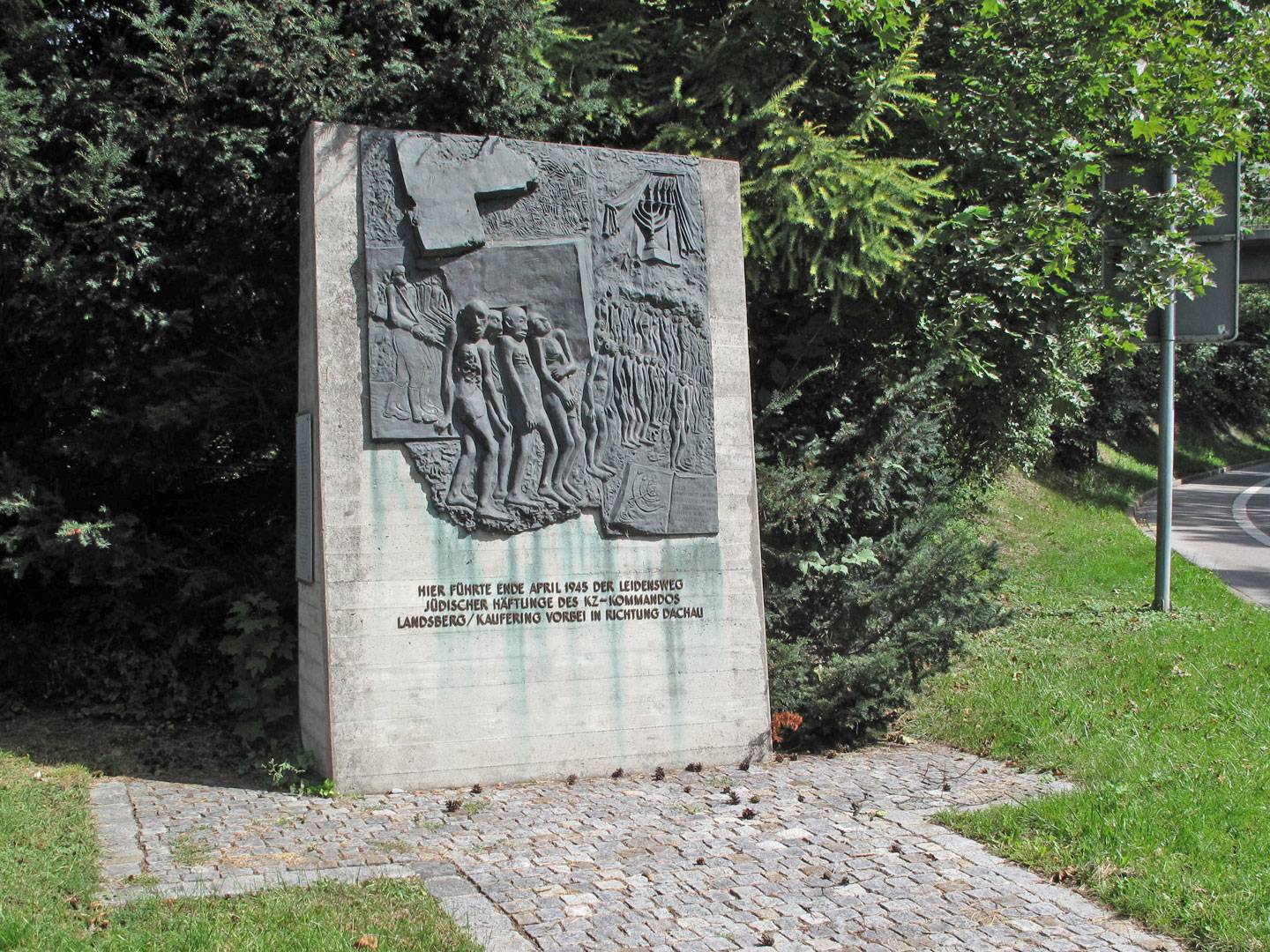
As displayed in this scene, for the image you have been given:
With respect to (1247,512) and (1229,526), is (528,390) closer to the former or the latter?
(1229,526)

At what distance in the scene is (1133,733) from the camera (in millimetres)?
8031

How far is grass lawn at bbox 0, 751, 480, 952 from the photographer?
4.60m

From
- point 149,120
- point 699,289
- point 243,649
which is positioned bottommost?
point 243,649

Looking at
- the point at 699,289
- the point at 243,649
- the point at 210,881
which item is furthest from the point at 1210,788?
the point at 243,649

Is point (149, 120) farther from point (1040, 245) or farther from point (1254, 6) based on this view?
point (1254, 6)

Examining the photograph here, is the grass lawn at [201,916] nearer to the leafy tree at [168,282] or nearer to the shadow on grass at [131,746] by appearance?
the shadow on grass at [131,746]

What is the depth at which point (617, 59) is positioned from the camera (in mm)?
10016

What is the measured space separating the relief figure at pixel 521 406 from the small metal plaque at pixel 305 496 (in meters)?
1.17

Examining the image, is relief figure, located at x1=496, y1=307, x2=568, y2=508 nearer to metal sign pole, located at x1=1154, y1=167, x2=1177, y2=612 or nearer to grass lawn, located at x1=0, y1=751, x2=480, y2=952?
grass lawn, located at x1=0, y1=751, x2=480, y2=952

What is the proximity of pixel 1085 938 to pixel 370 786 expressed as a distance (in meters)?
3.96

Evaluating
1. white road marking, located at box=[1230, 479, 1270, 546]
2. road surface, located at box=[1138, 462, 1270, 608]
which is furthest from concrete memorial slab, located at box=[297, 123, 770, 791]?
white road marking, located at box=[1230, 479, 1270, 546]

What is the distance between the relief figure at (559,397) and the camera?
7707mm

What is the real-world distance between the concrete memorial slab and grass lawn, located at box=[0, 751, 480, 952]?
1.89 m

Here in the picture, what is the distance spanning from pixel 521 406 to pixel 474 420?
0.32 metres
